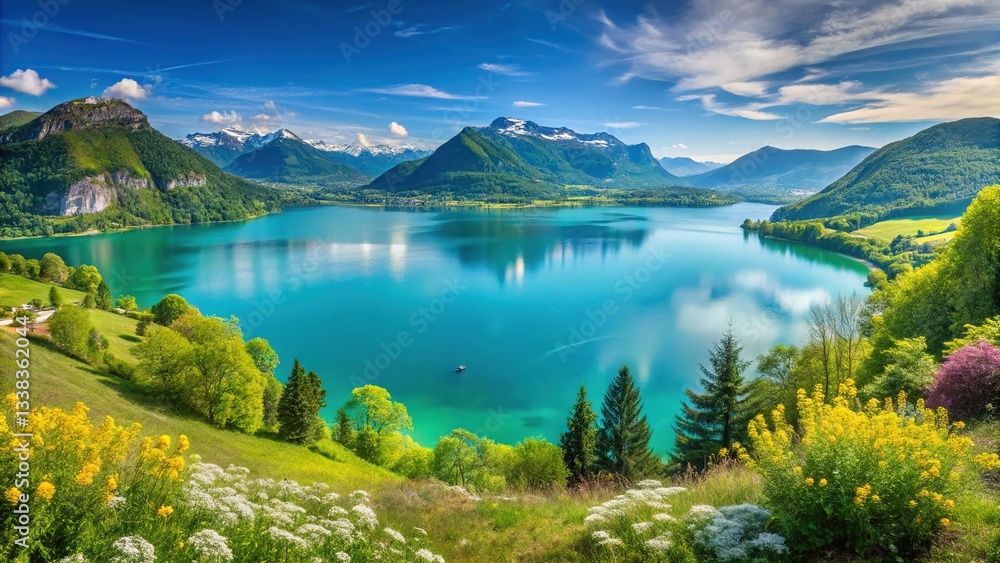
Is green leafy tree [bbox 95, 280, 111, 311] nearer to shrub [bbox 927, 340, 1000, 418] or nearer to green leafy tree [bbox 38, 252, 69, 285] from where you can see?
green leafy tree [bbox 38, 252, 69, 285]

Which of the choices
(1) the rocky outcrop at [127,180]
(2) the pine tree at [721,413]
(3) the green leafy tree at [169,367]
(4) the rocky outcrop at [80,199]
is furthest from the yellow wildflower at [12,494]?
(1) the rocky outcrop at [127,180]

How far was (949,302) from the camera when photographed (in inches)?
776

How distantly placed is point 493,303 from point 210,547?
5265cm

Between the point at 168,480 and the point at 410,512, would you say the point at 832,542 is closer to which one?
the point at 410,512

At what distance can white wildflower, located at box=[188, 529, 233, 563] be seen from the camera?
4863 millimetres

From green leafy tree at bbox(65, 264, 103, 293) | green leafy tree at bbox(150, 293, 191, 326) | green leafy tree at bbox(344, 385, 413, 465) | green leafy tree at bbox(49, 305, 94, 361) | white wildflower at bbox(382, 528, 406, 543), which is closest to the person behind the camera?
white wildflower at bbox(382, 528, 406, 543)

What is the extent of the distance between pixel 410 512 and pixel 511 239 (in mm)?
106135

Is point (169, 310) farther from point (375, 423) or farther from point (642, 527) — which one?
point (642, 527)

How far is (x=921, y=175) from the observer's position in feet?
513

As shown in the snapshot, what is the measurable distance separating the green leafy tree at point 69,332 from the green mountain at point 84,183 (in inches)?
5579

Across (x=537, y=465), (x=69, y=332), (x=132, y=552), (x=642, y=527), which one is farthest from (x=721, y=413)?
(x=69, y=332)

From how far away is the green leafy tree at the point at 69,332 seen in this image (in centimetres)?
2480

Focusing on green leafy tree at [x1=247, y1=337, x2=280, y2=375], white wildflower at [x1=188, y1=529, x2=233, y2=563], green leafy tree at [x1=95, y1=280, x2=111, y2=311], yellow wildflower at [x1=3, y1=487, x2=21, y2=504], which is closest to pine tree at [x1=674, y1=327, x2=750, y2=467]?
white wildflower at [x1=188, y1=529, x2=233, y2=563]

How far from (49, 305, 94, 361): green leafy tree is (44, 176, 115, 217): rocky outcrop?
17048 centimetres
